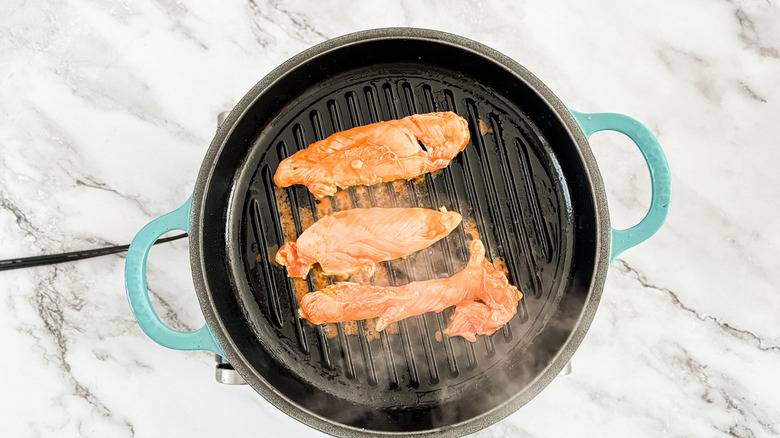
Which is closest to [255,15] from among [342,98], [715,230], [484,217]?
[342,98]

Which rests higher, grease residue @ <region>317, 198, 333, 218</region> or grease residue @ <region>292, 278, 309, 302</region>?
grease residue @ <region>317, 198, 333, 218</region>

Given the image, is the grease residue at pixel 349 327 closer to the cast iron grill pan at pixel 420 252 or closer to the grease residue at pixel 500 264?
the cast iron grill pan at pixel 420 252

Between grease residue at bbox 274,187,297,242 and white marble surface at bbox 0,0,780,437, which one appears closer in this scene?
grease residue at bbox 274,187,297,242

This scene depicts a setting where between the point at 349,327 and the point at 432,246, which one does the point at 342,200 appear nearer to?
the point at 432,246

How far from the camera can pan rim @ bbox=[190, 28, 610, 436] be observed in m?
2.01

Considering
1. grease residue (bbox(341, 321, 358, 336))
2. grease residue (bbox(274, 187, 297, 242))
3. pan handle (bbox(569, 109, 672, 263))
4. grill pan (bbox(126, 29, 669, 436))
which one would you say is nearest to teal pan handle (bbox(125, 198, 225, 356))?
grill pan (bbox(126, 29, 669, 436))

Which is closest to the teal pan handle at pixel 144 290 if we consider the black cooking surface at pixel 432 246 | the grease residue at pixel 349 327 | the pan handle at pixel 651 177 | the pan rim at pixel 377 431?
the pan rim at pixel 377 431

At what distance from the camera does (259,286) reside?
231 centimetres

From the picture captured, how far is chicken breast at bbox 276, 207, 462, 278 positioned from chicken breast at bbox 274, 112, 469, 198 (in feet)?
0.56

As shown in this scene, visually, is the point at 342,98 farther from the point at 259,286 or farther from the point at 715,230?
the point at 715,230

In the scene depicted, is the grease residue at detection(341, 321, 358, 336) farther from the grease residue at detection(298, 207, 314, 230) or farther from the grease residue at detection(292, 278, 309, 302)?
the grease residue at detection(298, 207, 314, 230)

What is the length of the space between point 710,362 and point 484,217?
1.49 meters

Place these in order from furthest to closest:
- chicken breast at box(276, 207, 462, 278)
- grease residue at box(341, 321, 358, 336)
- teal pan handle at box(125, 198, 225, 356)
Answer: grease residue at box(341, 321, 358, 336) < chicken breast at box(276, 207, 462, 278) < teal pan handle at box(125, 198, 225, 356)

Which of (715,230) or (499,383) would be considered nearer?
(499,383)
